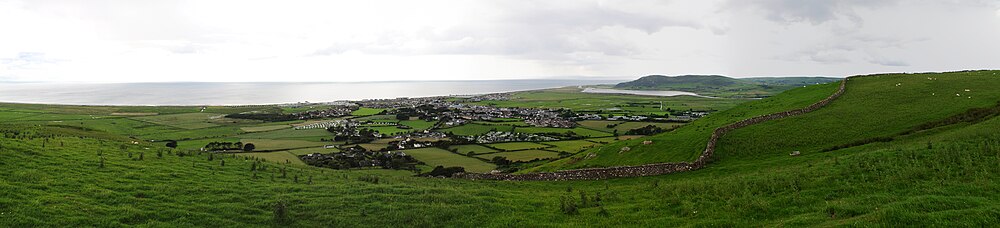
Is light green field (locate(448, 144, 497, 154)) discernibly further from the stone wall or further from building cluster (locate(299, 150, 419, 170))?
the stone wall

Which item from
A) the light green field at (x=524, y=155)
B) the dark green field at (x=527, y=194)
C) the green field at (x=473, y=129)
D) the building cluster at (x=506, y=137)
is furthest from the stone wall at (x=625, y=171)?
the green field at (x=473, y=129)

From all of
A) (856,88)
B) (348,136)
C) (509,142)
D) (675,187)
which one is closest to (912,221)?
(675,187)

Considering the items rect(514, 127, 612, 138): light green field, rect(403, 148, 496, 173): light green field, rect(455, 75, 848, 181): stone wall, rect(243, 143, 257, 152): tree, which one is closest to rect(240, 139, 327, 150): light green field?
rect(243, 143, 257, 152): tree

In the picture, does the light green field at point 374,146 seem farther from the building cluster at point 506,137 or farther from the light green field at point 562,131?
the light green field at point 562,131

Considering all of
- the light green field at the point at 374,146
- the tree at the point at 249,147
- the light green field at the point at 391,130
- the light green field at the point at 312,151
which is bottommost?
the light green field at the point at 374,146

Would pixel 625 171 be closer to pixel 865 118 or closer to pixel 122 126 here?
pixel 865 118

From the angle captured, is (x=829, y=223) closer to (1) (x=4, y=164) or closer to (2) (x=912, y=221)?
(2) (x=912, y=221)

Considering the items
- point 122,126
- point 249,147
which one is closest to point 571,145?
point 249,147
